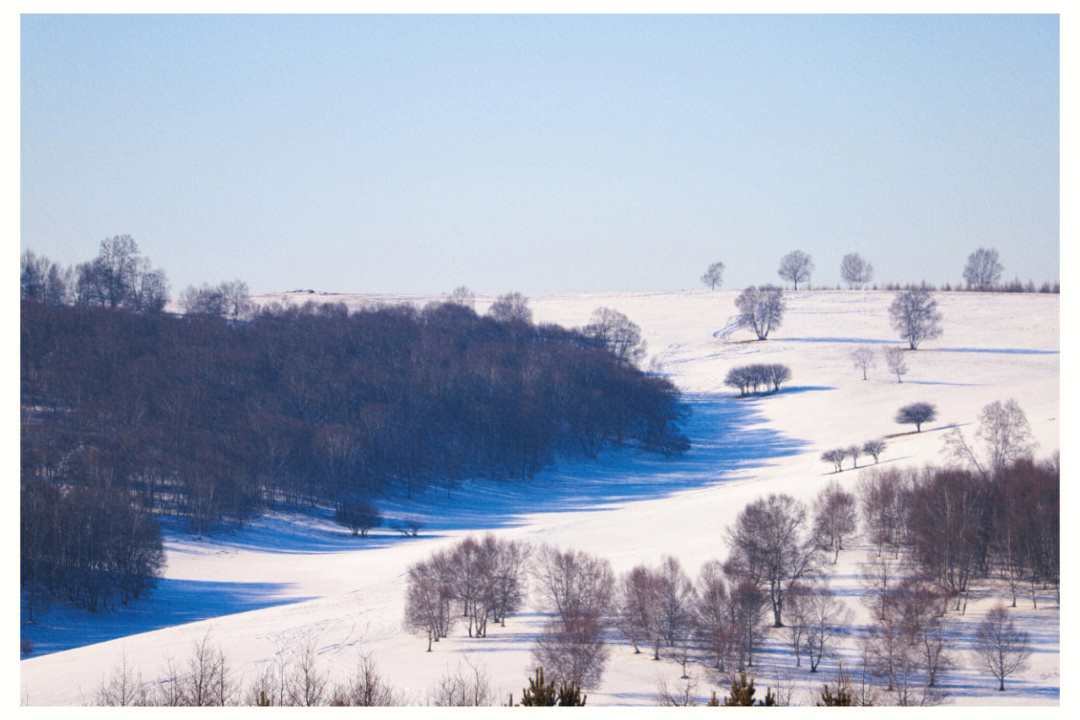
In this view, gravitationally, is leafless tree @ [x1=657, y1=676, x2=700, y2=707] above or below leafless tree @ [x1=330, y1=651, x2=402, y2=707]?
below

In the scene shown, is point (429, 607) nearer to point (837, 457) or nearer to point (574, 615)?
point (574, 615)

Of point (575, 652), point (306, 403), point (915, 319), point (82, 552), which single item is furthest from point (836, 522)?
point (915, 319)

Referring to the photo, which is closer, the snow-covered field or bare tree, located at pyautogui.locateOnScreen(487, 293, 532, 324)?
the snow-covered field

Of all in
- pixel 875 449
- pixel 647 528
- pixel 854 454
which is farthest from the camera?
pixel 854 454

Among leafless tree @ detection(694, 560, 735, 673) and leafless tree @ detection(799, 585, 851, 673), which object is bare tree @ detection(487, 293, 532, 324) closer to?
leafless tree @ detection(799, 585, 851, 673)

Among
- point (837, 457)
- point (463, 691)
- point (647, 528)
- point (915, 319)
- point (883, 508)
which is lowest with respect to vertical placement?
point (647, 528)

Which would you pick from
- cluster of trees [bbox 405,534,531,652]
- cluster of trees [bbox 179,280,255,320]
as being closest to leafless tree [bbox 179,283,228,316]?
cluster of trees [bbox 179,280,255,320]

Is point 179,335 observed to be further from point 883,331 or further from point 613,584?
point 883,331

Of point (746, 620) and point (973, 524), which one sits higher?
point (973, 524)
